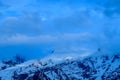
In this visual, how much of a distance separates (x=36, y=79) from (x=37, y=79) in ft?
3.25

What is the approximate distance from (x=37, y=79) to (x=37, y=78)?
1893mm

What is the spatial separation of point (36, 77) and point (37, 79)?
13.8ft

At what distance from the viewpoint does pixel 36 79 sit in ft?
578

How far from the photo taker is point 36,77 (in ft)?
589

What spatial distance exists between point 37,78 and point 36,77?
2323 millimetres

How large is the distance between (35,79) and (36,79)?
0.41 meters

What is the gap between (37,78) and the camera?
177 metres

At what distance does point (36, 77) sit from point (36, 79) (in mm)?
3299

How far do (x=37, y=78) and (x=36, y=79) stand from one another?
3.64ft

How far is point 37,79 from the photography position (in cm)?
17538

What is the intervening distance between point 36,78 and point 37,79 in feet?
9.22

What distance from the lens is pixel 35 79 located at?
176m
